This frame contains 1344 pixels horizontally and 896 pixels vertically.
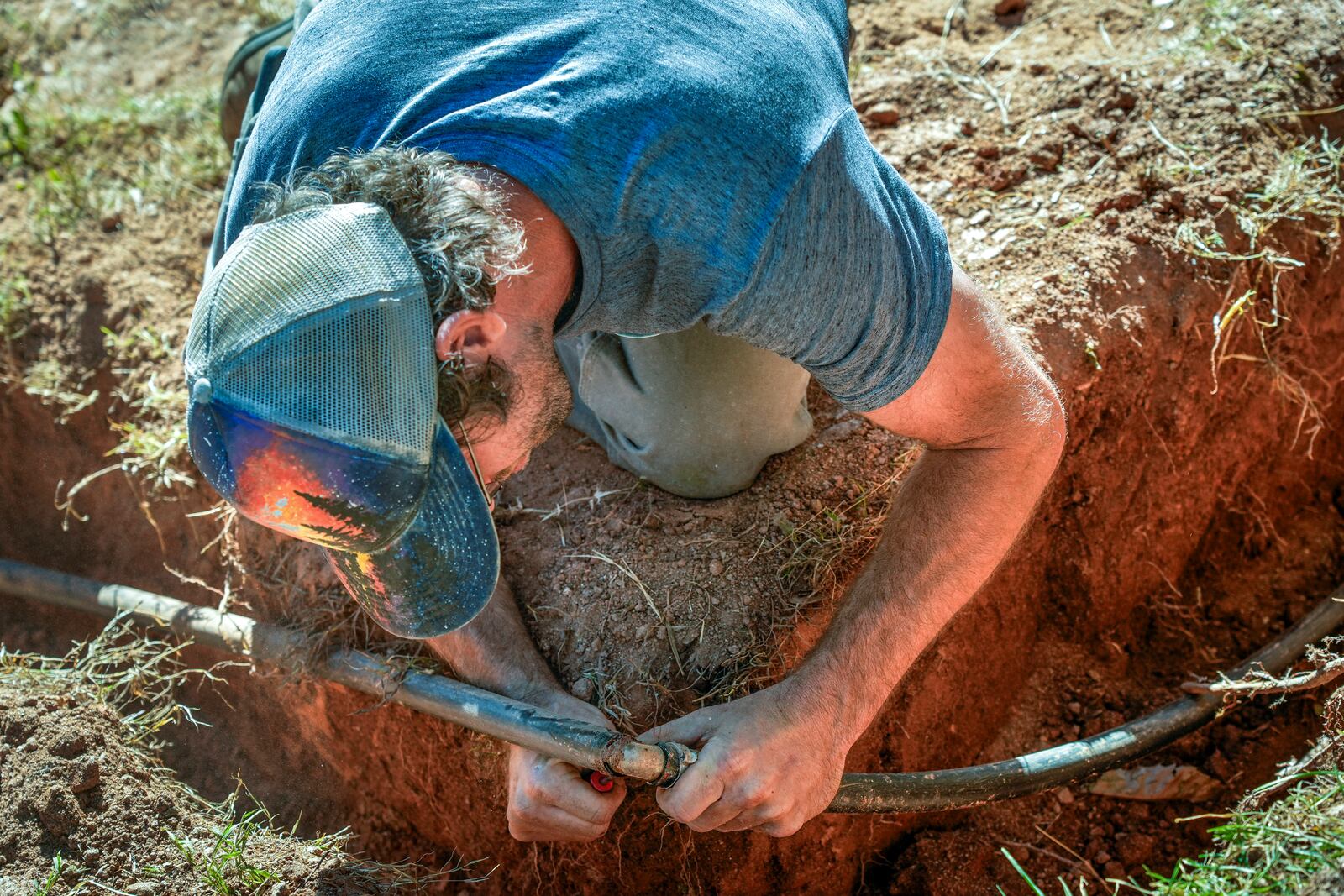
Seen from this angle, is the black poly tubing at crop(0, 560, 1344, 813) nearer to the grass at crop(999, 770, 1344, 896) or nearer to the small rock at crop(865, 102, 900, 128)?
the grass at crop(999, 770, 1344, 896)

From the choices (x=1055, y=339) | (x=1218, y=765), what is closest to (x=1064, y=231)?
(x=1055, y=339)

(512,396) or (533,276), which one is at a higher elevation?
(533,276)

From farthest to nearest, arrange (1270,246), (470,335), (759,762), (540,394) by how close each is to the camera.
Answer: (1270,246)
(759,762)
(540,394)
(470,335)

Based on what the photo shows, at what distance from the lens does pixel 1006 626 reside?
8.21 feet

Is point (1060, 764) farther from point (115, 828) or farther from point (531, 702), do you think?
point (115, 828)

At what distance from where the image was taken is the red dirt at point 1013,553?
223 cm

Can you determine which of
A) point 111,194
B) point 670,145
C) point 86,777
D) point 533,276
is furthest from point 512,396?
point 111,194

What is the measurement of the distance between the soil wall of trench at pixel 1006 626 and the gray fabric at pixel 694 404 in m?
0.39

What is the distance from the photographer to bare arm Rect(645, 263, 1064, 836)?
1.76 m

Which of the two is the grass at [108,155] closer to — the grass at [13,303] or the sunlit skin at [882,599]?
the grass at [13,303]

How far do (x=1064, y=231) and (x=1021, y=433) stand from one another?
1.01 m

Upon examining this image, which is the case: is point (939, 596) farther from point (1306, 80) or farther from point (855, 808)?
point (1306, 80)

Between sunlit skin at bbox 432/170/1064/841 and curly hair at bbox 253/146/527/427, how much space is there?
224mm

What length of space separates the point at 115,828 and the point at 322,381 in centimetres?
133
